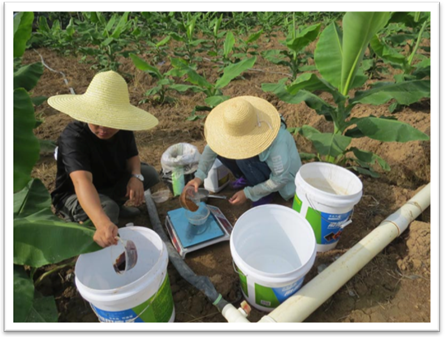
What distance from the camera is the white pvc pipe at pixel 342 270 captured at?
5.00 ft

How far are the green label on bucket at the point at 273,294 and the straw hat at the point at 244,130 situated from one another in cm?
88

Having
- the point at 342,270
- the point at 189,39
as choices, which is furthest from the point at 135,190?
the point at 189,39

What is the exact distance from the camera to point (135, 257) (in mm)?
1672

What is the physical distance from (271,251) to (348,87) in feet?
5.06

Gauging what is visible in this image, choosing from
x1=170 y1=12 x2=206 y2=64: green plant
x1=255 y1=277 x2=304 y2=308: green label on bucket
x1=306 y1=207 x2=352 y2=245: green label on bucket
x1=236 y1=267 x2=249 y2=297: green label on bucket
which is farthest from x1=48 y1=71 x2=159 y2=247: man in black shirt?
x1=170 y1=12 x2=206 y2=64: green plant

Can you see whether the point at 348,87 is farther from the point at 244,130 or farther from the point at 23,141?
the point at 23,141

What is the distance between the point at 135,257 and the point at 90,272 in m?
0.27

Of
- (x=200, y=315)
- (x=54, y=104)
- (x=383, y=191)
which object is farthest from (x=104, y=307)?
(x=383, y=191)

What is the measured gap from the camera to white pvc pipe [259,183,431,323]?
1.52 metres

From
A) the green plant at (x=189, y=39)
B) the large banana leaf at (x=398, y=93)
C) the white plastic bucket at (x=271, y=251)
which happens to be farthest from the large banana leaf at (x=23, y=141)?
the green plant at (x=189, y=39)

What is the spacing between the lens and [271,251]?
2107 mm

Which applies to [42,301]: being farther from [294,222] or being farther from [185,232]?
[294,222]

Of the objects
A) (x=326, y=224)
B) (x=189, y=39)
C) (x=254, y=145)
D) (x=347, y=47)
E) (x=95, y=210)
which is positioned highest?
(x=347, y=47)

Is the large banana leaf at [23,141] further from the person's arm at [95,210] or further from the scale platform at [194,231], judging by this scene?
the scale platform at [194,231]
